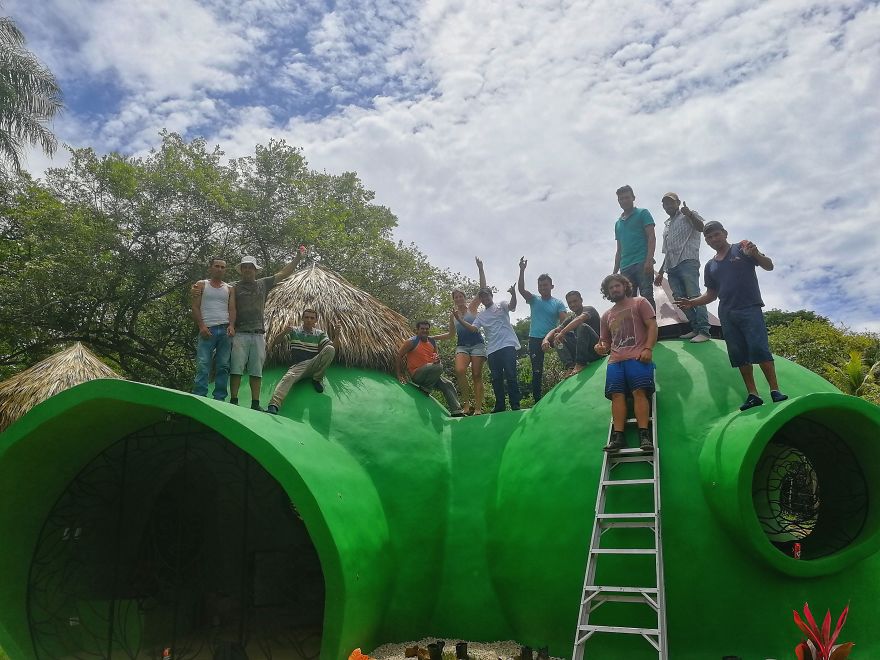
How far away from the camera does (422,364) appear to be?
8.66m

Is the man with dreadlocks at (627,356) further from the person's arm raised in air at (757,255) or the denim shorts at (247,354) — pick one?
the denim shorts at (247,354)

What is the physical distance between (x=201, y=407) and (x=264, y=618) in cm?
311

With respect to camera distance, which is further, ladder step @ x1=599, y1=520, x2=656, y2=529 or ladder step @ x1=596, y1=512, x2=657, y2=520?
ladder step @ x1=599, y1=520, x2=656, y2=529

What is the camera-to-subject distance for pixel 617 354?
6277 millimetres

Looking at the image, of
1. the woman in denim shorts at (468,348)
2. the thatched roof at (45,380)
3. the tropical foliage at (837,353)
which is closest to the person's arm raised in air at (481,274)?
the woman in denim shorts at (468,348)

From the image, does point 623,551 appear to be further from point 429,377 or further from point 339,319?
point 339,319

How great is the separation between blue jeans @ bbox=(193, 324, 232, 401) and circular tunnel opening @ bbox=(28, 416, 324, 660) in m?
0.64

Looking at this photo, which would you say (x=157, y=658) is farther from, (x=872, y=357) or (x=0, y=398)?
(x=872, y=357)

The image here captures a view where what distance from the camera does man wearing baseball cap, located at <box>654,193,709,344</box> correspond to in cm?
703

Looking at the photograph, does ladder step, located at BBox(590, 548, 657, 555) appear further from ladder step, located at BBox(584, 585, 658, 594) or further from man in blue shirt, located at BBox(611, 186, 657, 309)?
man in blue shirt, located at BBox(611, 186, 657, 309)

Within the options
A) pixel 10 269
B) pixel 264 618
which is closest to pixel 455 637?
pixel 264 618

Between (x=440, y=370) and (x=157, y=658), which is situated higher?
(x=440, y=370)

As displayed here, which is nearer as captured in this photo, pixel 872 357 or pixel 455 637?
pixel 455 637

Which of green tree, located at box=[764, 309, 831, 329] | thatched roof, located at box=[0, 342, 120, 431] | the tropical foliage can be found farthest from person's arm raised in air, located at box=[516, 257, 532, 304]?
green tree, located at box=[764, 309, 831, 329]
